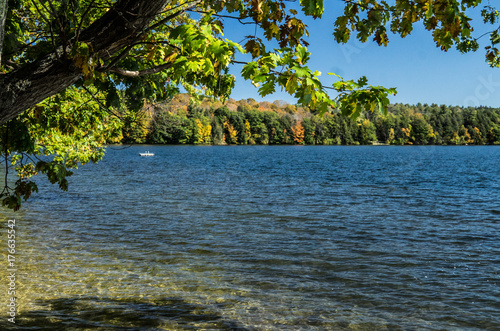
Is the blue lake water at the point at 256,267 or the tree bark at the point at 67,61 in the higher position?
the tree bark at the point at 67,61

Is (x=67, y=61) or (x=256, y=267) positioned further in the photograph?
(x=256, y=267)

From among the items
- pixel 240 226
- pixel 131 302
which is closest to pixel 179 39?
pixel 131 302

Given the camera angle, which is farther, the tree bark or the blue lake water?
the blue lake water

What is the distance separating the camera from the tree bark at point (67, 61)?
4109mm

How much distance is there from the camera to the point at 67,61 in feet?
14.0

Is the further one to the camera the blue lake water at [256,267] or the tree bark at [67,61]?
the blue lake water at [256,267]

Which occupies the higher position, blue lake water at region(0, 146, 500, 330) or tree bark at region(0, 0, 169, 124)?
tree bark at region(0, 0, 169, 124)

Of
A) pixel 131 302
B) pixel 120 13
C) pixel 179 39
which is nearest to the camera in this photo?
pixel 120 13

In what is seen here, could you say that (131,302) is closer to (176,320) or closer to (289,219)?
(176,320)

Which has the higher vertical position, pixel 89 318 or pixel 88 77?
pixel 88 77

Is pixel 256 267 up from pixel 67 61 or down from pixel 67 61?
down

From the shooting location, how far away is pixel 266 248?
15.4 metres

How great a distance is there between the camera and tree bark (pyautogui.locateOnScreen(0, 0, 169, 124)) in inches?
162

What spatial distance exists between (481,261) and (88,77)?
14.1m
